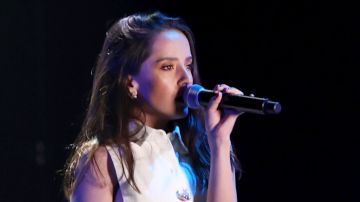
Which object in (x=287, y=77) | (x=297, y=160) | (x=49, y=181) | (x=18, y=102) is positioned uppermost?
(x=287, y=77)

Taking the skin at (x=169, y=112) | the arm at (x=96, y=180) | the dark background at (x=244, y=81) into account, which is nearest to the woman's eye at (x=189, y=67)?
the skin at (x=169, y=112)

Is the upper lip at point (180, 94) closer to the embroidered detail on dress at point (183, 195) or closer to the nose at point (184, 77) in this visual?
the nose at point (184, 77)

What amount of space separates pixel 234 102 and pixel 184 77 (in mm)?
164

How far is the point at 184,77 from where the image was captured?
130 cm

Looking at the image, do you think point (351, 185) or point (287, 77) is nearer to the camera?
point (351, 185)

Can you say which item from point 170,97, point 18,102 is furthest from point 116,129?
point 18,102

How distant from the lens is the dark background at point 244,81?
2014 millimetres

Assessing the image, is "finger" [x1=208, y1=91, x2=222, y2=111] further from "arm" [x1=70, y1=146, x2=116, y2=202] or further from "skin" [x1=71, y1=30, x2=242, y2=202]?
"arm" [x1=70, y1=146, x2=116, y2=202]

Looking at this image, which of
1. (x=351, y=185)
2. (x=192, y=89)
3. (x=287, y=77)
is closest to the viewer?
(x=192, y=89)

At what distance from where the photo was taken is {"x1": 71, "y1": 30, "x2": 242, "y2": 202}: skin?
4.09ft

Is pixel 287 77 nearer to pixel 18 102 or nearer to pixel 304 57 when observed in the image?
pixel 304 57

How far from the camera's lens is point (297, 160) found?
2.11 meters

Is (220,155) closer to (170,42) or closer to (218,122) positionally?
(218,122)

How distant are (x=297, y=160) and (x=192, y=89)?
3.20 ft
